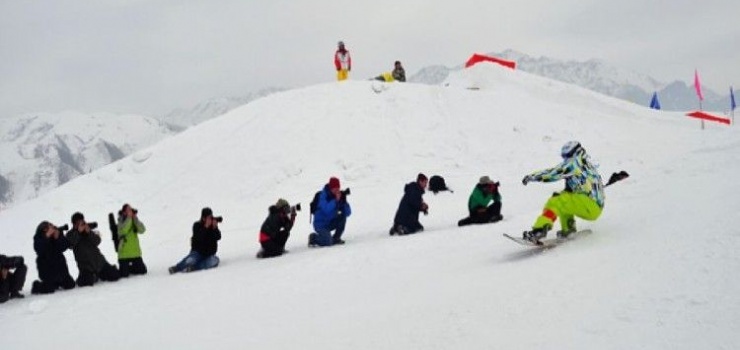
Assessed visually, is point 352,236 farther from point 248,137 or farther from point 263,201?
point 248,137

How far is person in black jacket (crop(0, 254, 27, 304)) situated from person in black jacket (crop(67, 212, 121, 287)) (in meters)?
0.86

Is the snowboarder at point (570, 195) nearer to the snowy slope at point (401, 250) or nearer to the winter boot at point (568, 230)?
the winter boot at point (568, 230)

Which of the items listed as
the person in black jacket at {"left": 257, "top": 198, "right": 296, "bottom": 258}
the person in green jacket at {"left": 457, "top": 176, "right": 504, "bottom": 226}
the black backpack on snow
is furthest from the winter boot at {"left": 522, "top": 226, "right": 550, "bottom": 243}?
the black backpack on snow

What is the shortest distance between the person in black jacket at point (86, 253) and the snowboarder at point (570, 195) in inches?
299

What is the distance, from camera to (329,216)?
36.7 feet

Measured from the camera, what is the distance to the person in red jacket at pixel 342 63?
24.7m

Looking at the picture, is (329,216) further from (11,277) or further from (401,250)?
(11,277)

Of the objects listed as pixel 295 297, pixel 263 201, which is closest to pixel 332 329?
pixel 295 297

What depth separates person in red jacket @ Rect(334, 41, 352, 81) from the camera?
24722 mm

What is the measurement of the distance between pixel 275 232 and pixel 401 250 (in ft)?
9.06

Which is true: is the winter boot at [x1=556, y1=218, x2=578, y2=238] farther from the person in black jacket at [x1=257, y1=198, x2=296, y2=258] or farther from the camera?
the camera

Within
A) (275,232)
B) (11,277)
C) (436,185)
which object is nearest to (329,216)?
(275,232)

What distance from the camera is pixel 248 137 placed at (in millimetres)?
22609

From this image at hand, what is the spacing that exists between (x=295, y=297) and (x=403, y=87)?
1882 cm
